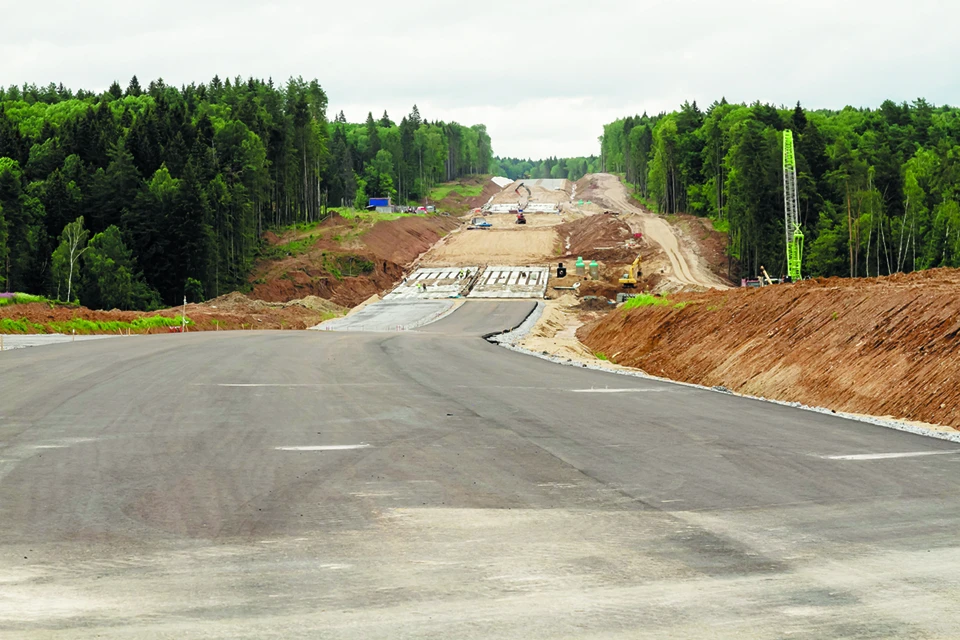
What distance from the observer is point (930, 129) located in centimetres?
12938

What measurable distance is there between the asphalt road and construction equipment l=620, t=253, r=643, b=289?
5772 cm

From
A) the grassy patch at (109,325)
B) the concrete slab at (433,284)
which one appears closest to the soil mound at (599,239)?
the concrete slab at (433,284)

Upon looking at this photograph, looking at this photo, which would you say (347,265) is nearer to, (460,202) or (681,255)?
(681,255)

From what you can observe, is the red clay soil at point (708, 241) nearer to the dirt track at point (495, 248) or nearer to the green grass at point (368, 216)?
the dirt track at point (495, 248)

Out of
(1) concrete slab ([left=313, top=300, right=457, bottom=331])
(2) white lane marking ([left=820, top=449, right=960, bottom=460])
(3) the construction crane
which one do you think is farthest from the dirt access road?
(2) white lane marking ([left=820, top=449, right=960, bottom=460])

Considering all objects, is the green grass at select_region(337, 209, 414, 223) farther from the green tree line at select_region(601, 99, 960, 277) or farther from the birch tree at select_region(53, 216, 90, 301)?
the green tree line at select_region(601, 99, 960, 277)

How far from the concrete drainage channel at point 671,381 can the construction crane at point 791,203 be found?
971 inches

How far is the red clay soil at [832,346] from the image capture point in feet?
60.7

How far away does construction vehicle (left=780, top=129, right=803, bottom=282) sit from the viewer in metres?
77.8

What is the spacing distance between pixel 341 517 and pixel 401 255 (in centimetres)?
9063

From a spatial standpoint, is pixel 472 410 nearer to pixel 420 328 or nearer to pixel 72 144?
pixel 420 328

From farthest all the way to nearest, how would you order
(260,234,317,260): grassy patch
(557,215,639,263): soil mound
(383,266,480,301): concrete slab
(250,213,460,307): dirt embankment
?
(260,234,317,260): grassy patch, (557,215,639,263): soil mound, (250,213,460,307): dirt embankment, (383,266,480,301): concrete slab

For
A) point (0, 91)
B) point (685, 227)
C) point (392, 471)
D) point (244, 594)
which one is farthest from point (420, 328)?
point (0, 91)

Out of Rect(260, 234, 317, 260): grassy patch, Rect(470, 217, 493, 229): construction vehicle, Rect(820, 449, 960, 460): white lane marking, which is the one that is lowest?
Rect(820, 449, 960, 460): white lane marking
